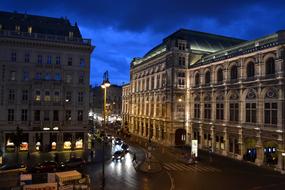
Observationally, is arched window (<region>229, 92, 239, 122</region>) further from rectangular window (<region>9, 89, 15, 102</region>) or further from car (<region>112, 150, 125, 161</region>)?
rectangular window (<region>9, 89, 15, 102</region>)

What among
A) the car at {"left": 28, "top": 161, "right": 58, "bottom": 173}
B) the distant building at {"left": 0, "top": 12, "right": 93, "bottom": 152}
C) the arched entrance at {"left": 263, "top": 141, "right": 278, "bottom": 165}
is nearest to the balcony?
the distant building at {"left": 0, "top": 12, "right": 93, "bottom": 152}

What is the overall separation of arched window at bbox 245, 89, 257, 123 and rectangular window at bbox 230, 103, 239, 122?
2.13m

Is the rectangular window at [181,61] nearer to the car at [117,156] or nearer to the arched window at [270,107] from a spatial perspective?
the arched window at [270,107]

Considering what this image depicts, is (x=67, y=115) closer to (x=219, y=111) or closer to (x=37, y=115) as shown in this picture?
(x=37, y=115)

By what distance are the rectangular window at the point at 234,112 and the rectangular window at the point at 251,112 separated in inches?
93.1

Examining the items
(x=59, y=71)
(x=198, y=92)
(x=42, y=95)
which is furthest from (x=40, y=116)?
(x=198, y=92)

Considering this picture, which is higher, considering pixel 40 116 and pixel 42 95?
pixel 42 95

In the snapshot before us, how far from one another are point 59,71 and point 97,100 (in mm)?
102420

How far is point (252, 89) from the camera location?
149ft

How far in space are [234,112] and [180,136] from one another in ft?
60.2

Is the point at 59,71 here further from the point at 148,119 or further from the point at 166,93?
the point at 148,119

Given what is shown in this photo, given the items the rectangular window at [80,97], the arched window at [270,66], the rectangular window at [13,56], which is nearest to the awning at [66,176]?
the rectangular window at [80,97]

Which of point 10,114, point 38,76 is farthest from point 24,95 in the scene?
point 38,76

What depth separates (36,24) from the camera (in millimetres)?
56344
